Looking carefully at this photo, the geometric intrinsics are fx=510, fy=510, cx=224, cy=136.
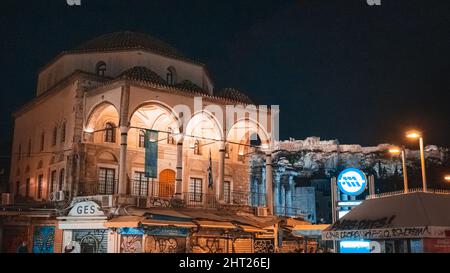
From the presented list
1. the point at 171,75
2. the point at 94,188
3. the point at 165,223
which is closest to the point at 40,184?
the point at 94,188

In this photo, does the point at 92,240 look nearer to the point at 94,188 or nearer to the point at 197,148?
the point at 94,188

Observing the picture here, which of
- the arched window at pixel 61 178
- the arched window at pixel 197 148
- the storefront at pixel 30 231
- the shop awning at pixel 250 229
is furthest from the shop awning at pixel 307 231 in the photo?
the arched window at pixel 61 178

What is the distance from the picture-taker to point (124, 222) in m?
19.8

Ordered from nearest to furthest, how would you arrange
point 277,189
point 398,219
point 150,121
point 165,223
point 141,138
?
point 398,219, point 165,223, point 141,138, point 150,121, point 277,189

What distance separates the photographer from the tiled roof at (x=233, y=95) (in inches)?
1099

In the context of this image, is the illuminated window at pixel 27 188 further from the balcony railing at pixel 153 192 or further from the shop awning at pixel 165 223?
the shop awning at pixel 165 223

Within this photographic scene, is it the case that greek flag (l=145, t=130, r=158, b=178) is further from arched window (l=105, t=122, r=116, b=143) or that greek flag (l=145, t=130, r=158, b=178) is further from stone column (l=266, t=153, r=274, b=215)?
stone column (l=266, t=153, r=274, b=215)

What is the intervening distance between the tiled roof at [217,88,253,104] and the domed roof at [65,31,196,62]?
10.8 feet

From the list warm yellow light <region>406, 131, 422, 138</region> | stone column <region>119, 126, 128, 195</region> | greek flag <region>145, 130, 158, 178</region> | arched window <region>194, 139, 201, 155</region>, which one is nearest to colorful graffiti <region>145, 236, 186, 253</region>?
stone column <region>119, 126, 128, 195</region>

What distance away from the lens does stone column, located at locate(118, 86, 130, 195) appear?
73.8ft

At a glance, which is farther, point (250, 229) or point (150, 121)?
point (150, 121)

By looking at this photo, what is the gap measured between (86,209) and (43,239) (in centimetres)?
319

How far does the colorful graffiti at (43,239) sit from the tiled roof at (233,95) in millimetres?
11203
